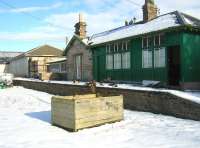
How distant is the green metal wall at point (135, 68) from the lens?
17688 mm

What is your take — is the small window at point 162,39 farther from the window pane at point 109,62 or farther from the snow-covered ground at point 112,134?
the window pane at point 109,62

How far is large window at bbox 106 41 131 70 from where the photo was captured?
2126 centimetres

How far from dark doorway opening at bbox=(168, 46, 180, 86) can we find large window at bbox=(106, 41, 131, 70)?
349 centimetres

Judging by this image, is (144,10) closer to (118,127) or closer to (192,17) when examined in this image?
(192,17)

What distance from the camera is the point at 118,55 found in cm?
2214

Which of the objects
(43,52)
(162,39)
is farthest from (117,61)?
(43,52)

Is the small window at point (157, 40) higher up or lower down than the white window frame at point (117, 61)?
higher up

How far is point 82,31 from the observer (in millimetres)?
30047

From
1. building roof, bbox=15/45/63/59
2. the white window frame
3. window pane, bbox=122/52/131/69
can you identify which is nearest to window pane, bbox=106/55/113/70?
the white window frame

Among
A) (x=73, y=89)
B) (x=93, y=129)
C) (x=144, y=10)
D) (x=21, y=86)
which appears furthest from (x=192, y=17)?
(x=21, y=86)

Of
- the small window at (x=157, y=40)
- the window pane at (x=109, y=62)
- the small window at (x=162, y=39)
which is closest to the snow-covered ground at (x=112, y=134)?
the small window at (x=162, y=39)

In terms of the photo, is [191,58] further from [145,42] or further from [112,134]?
[112,134]

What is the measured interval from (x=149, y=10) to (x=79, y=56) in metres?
8.38

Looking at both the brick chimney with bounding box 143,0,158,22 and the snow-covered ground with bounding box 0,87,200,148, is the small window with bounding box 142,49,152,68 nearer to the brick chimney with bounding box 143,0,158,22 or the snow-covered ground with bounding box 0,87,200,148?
the brick chimney with bounding box 143,0,158,22
